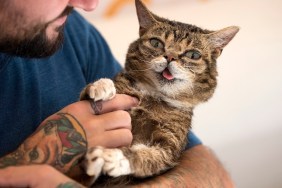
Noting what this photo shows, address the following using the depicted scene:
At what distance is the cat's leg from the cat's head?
0.68ft

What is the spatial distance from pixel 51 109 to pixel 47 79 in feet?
0.35

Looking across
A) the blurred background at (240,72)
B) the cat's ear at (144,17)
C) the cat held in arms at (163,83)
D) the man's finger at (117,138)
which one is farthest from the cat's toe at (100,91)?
the blurred background at (240,72)

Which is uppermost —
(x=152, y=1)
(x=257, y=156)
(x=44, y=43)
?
(x=152, y=1)

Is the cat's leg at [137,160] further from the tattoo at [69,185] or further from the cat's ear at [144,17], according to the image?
the cat's ear at [144,17]

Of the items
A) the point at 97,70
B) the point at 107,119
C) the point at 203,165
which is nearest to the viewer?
the point at 107,119

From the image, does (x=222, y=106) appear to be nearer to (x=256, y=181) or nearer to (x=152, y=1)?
(x=256, y=181)

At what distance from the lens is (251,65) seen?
2082mm

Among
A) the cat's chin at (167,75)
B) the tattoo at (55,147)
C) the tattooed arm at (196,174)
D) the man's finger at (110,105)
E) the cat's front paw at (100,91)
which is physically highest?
the cat's chin at (167,75)

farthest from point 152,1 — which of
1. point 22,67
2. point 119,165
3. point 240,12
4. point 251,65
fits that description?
point 119,165

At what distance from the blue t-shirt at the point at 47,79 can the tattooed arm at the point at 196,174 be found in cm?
9

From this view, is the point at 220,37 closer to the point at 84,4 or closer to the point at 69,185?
the point at 84,4

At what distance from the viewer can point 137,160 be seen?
1.02m

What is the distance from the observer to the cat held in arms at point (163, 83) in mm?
1116

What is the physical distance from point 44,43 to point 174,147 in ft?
1.57
